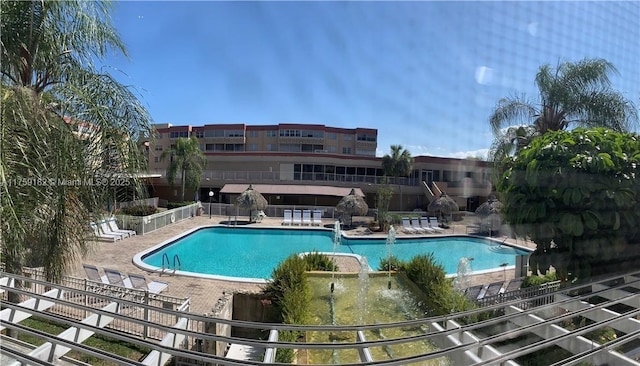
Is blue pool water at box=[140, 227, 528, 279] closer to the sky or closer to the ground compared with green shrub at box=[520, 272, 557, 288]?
closer to the ground

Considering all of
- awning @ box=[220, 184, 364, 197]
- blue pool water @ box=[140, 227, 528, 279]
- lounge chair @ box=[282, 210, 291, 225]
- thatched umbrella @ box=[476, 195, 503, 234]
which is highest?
awning @ box=[220, 184, 364, 197]

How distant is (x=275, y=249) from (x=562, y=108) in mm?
8372

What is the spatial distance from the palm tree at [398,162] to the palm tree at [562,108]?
11151 millimetres

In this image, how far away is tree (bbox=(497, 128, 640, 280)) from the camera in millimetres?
2691

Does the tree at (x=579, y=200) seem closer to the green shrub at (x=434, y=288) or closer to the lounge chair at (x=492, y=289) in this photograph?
the green shrub at (x=434, y=288)

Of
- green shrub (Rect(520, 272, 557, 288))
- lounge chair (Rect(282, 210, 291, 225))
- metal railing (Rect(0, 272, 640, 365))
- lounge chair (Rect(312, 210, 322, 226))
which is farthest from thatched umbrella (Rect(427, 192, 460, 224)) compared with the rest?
metal railing (Rect(0, 272, 640, 365))

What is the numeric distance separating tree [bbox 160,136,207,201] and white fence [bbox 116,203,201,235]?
3536 mm

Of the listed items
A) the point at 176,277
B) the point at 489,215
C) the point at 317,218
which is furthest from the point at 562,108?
the point at 317,218

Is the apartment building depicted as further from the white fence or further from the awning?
the white fence

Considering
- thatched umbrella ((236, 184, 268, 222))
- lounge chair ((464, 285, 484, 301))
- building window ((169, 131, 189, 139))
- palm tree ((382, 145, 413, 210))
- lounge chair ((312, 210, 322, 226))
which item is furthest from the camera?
building window ((169, 131, 189, 139))

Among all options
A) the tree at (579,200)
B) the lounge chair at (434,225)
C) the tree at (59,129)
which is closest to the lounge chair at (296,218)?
the lounge chair at (434,225)

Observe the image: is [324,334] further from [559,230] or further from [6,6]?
[6,6]

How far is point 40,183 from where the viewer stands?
2.58 meters

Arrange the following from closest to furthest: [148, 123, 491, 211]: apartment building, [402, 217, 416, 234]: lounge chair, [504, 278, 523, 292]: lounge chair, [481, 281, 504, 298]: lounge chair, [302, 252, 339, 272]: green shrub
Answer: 1. [481, 281, 504, 298]: lounge chair
2. [504, 278, 523, 292]: lounge chair
3. [302, 252, 339, 272]: green shrub
4. [402, 217, 416, 234]: lounge chair
5. [148, 123, 491, 211]: apartment building
